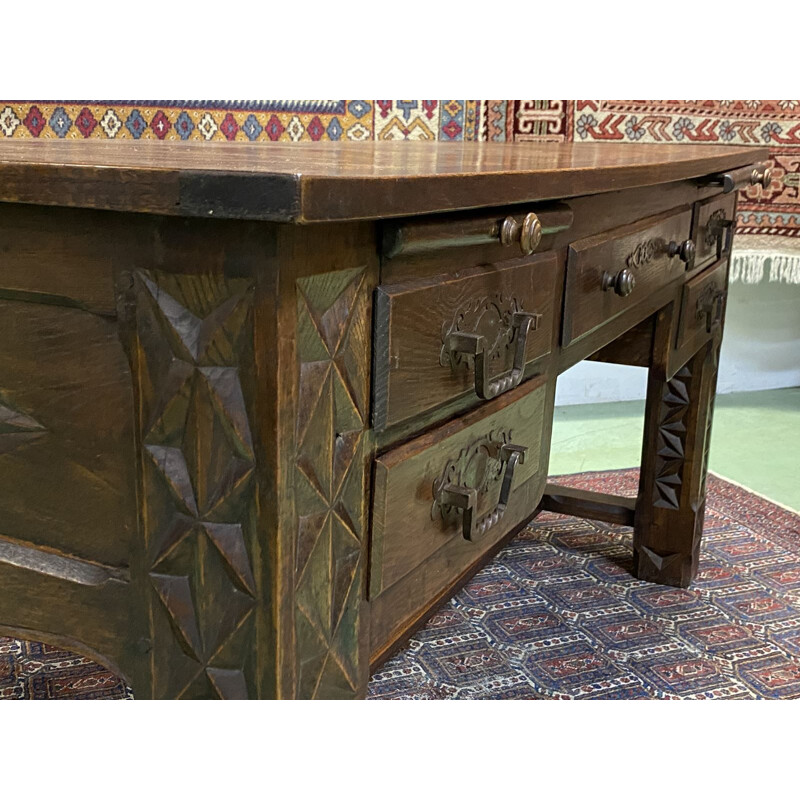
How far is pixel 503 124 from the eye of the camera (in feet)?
10.8

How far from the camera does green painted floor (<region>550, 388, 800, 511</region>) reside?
118 inches

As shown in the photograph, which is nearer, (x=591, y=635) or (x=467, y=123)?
(x=591, y=635)

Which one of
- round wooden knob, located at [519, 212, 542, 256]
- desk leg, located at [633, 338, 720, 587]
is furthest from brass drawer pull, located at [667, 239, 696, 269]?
round wooden knob, located at [519, 212, 542, 256]

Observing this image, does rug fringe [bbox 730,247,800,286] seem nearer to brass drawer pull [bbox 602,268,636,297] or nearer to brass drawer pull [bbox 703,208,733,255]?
brass drawer pull [bbox 703,208,733,255]

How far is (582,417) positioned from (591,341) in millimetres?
2342

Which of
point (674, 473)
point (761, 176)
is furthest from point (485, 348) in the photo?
point (674, 473)

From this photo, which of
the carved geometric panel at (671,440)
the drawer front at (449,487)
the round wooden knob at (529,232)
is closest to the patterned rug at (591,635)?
the carved geometric panel at (671,440)

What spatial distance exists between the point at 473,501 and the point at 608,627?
117 cm

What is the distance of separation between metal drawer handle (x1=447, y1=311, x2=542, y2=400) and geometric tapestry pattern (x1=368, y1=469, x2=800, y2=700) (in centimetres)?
91

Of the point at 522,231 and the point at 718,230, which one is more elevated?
the point at 522,231

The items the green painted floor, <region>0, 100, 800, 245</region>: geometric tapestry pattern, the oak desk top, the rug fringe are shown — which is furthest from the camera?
the rug fringe

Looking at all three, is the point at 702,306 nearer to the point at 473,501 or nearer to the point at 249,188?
the point at 473,501

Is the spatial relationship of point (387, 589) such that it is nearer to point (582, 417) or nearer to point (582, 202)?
point (582, 202)

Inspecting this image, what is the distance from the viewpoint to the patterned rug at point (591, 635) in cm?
173
